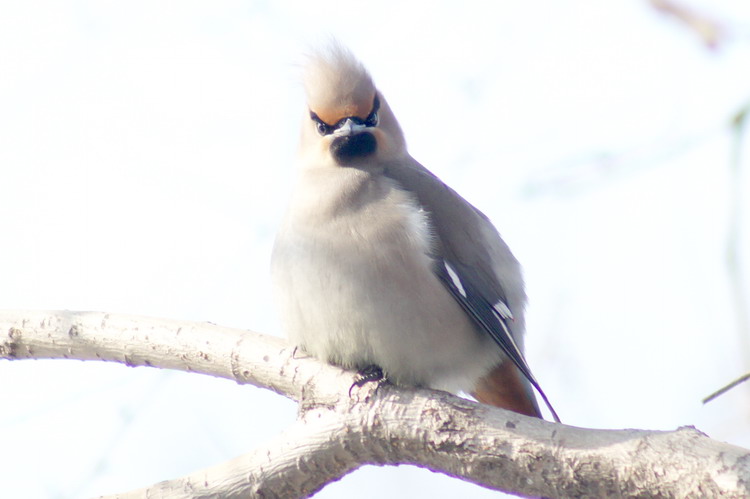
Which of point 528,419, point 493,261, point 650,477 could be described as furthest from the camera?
point 493,261

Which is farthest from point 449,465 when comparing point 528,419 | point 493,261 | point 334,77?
point 334,77

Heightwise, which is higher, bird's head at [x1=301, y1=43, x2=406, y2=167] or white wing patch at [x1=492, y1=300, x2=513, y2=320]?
bird's head at [x1=301, y1=43, x2=406, y2=167]

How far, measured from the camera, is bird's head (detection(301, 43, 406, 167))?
5141 mm

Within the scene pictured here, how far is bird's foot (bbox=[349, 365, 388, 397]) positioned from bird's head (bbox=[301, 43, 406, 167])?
4.03 ft

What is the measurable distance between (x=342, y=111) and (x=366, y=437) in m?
2.05

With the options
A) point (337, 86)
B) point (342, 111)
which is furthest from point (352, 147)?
point (337, 86)

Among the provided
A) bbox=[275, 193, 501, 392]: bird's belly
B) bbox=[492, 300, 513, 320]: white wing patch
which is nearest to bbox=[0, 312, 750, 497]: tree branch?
bbox=[275, 193, 501, 392]: bird's belly

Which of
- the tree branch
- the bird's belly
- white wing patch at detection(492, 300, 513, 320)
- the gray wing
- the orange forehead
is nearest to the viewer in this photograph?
the tree branch

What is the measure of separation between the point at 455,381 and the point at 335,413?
90cm

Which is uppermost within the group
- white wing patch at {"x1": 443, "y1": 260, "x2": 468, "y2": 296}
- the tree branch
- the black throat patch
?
the black throat patch

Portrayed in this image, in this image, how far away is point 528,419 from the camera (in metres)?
3.58

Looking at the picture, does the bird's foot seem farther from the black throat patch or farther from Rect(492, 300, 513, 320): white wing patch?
the black throat patch

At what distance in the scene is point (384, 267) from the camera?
14.5 feet

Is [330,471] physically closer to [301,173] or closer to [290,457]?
[290,457]
